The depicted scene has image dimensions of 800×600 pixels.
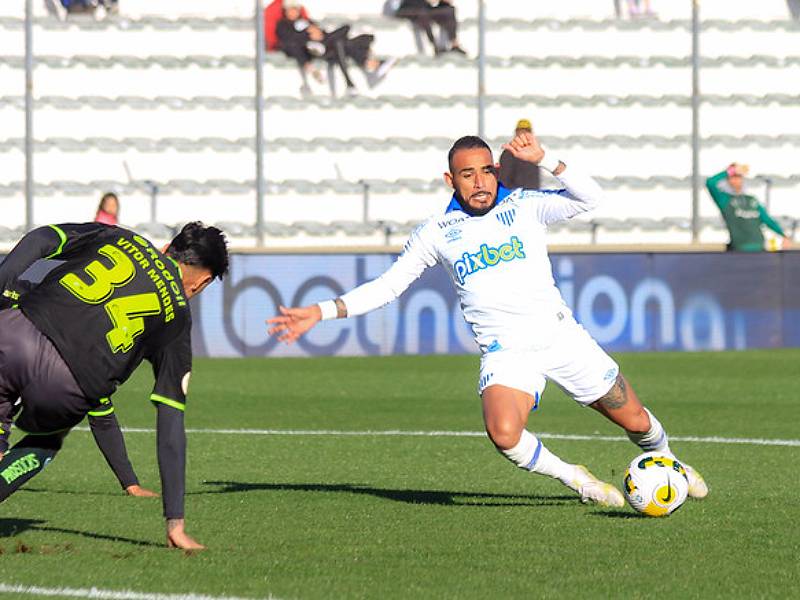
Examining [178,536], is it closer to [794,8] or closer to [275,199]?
[275,199]

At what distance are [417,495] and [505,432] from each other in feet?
3.92

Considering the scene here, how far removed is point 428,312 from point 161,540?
1350 centimetres

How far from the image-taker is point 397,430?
42.9ft

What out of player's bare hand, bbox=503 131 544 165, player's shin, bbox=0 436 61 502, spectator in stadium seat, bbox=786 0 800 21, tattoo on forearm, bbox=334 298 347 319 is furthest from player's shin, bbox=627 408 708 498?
spectator in stadium seat, bbox=786 0 800 21

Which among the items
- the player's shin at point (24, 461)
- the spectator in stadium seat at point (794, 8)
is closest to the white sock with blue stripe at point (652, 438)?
the player's shin at point (24, 461)

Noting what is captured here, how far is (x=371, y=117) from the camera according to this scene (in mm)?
24438

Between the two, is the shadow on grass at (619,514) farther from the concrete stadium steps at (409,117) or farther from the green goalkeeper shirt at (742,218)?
the concrete stadium steps at (409,117)

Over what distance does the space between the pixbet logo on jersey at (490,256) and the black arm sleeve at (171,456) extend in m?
2.24

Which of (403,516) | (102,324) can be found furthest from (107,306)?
(403,516)

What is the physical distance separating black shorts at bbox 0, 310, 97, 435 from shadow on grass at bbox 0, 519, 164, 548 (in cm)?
91

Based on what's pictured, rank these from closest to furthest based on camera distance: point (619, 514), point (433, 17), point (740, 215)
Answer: point (619, 514) → point (740, 215) → point (433, 17)

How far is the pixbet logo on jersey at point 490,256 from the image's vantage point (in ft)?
28.0

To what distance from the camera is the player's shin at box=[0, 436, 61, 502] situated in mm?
7020

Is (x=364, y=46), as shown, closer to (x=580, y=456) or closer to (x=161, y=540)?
(x=580, y=456)
